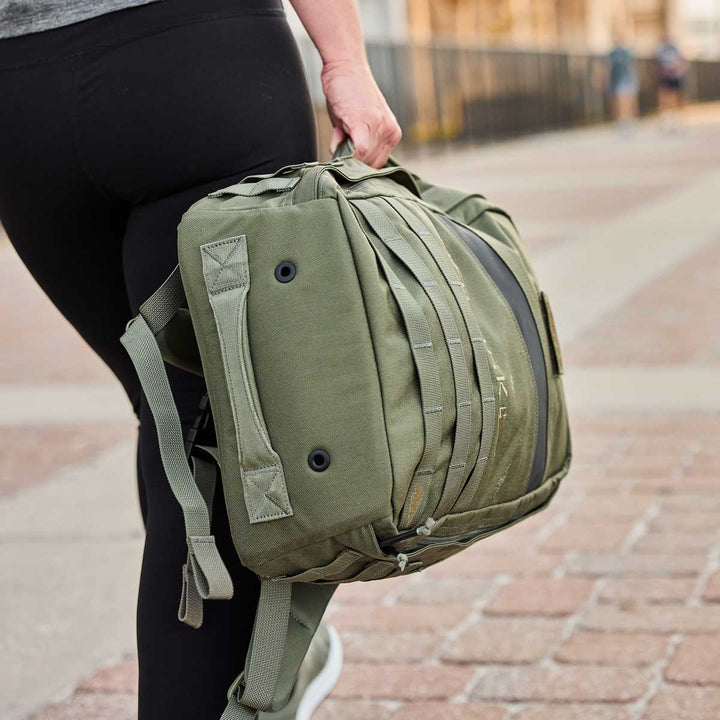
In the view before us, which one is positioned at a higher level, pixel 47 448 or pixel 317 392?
pixel 317 392

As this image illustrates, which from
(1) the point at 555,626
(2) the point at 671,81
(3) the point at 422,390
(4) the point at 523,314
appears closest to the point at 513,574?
(1) the point at 555,626

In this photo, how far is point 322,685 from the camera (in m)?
1.79

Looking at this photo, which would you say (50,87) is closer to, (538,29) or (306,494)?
(306,494)

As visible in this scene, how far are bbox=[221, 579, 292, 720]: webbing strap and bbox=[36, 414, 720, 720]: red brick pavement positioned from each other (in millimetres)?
876

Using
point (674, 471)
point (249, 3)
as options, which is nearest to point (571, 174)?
point (674, 471)

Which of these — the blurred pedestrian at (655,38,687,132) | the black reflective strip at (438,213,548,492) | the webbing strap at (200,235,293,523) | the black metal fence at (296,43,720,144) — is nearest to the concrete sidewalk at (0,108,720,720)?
the black reflective strip at (438,213,548,492)

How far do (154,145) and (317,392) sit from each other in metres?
0.36

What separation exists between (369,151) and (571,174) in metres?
14.9

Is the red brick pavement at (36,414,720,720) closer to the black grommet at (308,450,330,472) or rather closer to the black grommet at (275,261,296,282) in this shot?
the black grommet at (308,450,330,472)

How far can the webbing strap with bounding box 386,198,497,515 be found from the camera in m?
1.49

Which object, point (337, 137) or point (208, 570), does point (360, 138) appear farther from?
point (208, 570)

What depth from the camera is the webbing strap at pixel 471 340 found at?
1490 mm

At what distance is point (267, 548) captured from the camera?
1.41 metres

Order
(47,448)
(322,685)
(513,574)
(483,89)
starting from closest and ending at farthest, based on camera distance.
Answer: (322,685)
(513,574)
(47,448)
(483,89)
